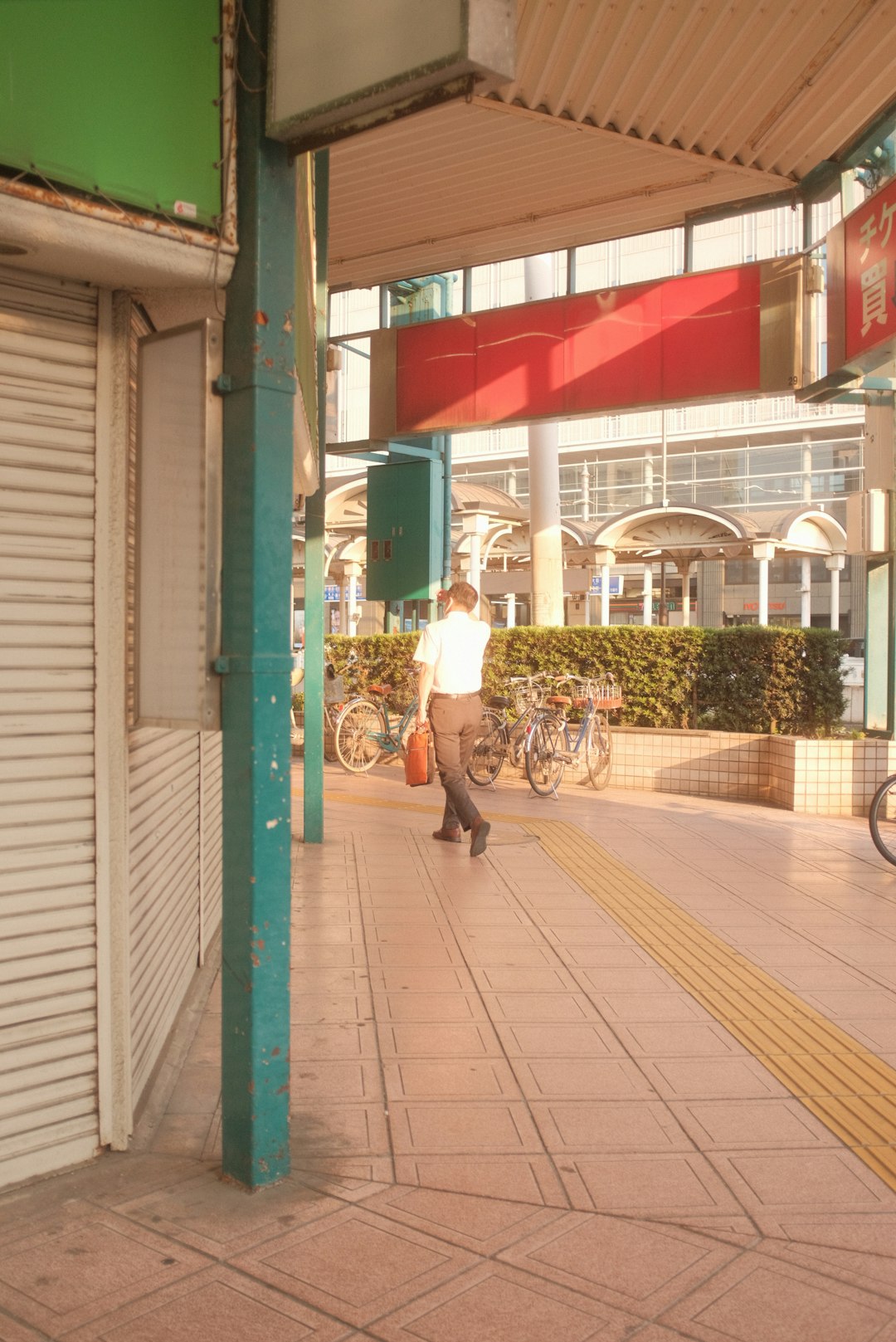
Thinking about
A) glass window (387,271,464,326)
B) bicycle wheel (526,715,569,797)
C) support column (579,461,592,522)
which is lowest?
bicycle wheel (526,715,569,797)

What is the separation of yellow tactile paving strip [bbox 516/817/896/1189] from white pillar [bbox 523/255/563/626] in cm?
774

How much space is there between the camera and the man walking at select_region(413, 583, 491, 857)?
784 centimetres

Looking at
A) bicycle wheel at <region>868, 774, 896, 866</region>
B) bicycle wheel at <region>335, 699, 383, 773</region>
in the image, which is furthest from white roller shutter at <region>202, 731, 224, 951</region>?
bicycle wheel at <region>335, 699, 383, 773</region>

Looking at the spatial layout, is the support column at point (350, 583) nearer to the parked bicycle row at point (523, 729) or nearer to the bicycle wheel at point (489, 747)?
the parked bicycle row at point (523, 729)

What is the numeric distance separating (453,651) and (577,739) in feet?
12.2

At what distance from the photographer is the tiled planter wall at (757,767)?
9945mm

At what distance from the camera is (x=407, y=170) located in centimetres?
775

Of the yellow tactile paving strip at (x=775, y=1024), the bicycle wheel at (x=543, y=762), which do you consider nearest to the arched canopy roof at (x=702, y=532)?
the bicycle wheel at (x=543, y=762)

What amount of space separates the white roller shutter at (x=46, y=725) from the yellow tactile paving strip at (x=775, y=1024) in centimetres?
221

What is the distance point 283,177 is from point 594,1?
11.7ft

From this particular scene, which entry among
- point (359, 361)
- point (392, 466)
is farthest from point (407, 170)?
point (359, 361)

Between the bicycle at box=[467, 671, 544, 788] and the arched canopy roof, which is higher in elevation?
the arched canopy roof

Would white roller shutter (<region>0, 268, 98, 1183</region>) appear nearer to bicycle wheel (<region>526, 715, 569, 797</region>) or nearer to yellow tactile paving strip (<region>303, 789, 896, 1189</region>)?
yellow tactile paving strip (<region>303, 789, 896, 1189</region>)

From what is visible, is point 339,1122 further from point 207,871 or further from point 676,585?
point 676,585
